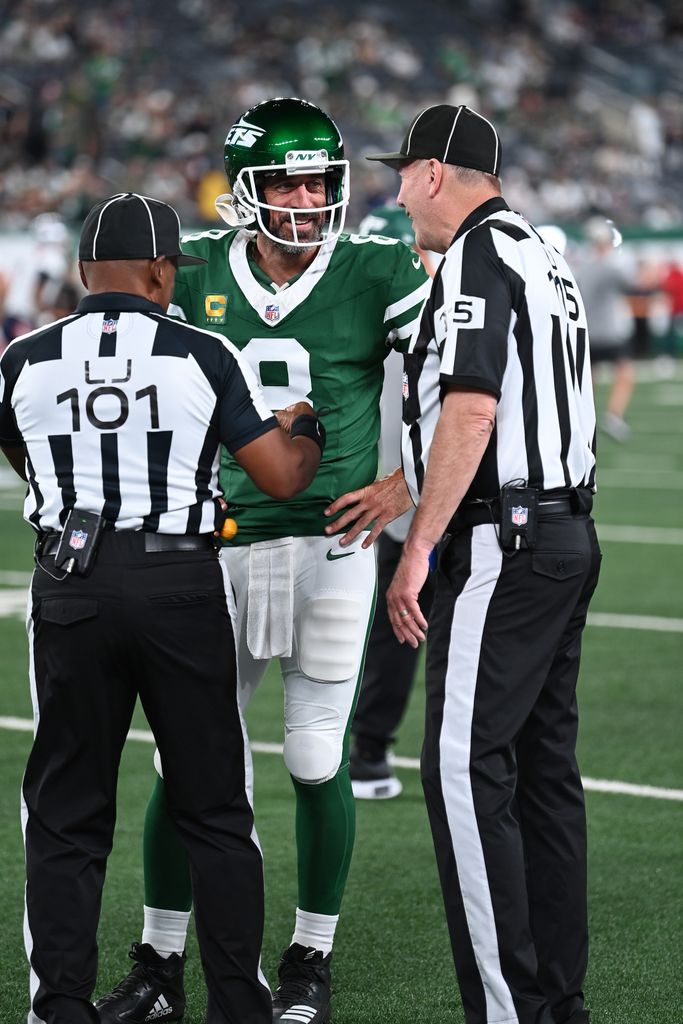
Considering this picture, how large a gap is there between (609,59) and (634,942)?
1321 inches

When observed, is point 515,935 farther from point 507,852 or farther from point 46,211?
point 46,211

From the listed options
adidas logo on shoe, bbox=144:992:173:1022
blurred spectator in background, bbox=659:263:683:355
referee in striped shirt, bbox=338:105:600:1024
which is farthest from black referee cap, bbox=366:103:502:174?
blurred spectator in background, bbox=659:263:683:355

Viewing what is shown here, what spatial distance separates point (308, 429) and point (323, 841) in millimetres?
1096

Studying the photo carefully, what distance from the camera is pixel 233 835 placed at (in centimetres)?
327

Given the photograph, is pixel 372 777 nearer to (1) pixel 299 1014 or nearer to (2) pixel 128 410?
(1) pixel 299 1014

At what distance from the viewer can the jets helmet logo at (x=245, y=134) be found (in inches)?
148

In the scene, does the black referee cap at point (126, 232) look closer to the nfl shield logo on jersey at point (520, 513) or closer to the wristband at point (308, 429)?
the wristband at point (308, 429)

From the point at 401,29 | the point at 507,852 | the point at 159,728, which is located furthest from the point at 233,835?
the point at 401,29

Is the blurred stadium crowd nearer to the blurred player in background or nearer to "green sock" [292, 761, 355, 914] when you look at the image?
the blurred player in background

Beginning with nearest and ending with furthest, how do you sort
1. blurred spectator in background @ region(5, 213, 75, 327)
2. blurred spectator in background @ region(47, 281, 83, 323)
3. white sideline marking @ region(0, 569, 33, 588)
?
white sideline marking @ region(0, 569, 33, 588) → blurred spectator in background @ region(47, 281, 83, 323) → blurred spectator in background @ region(5, 213, 75, 327)

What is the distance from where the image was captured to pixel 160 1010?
12.3ft

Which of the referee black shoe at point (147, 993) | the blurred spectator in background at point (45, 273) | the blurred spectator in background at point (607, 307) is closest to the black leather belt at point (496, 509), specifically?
the referee black shoe at point (147, 993)

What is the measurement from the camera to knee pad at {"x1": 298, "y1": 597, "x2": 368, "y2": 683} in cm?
379

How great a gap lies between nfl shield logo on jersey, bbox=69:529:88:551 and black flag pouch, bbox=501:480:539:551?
34.5 inches
